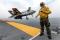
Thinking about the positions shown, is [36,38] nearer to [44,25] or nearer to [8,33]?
[44,25]

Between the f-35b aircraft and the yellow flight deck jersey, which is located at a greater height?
the yellow flight deck jersey

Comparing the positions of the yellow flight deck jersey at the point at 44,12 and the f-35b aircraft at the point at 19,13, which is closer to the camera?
the yellow flight deck jersey at the point at 44,12

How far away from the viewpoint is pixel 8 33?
11375 millimetres

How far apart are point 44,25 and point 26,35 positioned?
3.60ft

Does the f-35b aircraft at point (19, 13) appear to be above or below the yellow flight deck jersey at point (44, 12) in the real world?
below

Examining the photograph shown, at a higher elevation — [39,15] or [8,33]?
[39,15]

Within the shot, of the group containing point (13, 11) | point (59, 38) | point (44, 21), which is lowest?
point (13, 11)

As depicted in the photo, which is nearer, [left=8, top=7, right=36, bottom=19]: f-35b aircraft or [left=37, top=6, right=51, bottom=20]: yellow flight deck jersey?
[left=37, top=6, right=51, bottom=20]: yellow flight deck jersey

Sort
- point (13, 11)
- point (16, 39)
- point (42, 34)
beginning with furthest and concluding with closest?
point (13, 11)
point (42, 34)
point (16, 39)

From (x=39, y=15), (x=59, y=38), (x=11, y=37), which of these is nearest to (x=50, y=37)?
(x=59, y=38)

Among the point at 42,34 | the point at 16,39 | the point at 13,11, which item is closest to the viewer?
the point at 16,39

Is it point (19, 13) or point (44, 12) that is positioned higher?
point (44, 12)

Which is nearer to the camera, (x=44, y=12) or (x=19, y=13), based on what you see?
(x=44, y=12)

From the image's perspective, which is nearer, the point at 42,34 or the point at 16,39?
the point at 16,39
